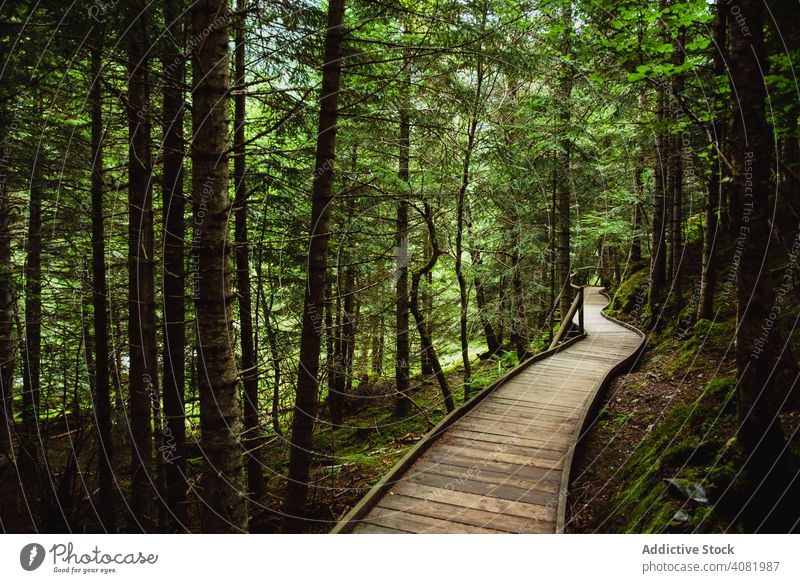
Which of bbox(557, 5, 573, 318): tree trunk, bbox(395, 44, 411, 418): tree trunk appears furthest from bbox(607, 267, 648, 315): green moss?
bbox(395, 44, 411, 418): tree trunk

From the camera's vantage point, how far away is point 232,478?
421 cm

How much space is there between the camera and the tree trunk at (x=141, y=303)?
5.96m

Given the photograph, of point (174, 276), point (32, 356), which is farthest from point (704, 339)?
point (32, 356)

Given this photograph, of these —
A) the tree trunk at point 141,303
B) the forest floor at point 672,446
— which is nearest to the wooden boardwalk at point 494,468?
the forest floor at point 672,446

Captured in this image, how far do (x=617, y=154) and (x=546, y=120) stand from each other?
661 cm

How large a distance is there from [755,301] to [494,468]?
12.3 ft

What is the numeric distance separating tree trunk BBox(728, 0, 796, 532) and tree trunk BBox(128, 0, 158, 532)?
20.9 ft

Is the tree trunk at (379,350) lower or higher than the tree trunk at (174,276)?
lower

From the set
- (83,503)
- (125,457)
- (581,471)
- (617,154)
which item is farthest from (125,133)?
(617,154)

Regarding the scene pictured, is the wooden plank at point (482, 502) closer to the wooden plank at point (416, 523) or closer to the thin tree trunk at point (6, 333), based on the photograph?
the wooden plank at point (416, 523)

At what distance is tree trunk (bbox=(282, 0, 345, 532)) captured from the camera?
17.3 feet

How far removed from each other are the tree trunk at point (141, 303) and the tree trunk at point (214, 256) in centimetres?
218

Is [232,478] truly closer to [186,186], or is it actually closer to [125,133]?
[186,186]
